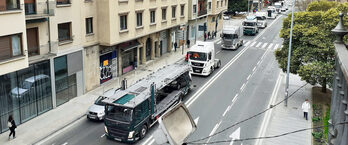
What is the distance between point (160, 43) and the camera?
151 ft

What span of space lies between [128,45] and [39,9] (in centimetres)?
1378

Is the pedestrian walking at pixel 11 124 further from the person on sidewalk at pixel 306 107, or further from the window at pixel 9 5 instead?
the person on sidewalk at pixel 306 107

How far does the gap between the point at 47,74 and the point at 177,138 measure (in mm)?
21493

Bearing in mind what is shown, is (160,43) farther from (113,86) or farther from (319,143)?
(319,143)

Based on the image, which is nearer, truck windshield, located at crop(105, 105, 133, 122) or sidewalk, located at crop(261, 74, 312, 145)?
truck windshield, located at crop(105, 105, 133, 122)

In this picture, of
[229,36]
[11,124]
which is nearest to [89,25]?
[11,124]

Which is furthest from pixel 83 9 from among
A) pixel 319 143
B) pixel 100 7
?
pixel 319 143

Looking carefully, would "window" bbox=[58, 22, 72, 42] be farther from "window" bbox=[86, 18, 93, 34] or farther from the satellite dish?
the satellite dish

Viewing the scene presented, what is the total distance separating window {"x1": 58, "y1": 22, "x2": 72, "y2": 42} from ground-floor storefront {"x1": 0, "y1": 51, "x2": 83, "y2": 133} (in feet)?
4.66

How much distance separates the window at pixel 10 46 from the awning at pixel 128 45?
45.5 ft

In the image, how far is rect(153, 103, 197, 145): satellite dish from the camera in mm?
7279

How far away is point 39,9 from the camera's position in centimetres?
2502

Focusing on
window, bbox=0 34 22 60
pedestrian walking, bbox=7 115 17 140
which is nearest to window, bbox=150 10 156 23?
window, bbox=0 34 22 60

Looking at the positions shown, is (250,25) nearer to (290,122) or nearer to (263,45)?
(263,45)
